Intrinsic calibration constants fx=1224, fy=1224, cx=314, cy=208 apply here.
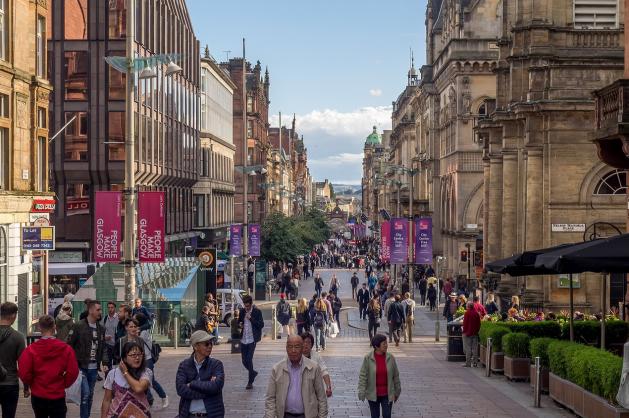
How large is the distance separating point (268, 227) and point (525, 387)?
55.4 metres

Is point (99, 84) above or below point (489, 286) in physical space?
above

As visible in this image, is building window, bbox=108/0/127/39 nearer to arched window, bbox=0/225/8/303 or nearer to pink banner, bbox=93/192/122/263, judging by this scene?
arched window, bbox=0/225/8/303

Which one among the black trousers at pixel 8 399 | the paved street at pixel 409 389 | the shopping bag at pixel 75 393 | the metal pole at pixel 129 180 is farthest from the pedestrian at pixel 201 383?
the metal pole at pixel 129 180

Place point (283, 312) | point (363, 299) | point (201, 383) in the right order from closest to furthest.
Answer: point (201, 383)
point (283, 312)
point (363, 299)

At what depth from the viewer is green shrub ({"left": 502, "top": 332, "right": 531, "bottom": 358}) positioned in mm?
22203

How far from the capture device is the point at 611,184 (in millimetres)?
37469

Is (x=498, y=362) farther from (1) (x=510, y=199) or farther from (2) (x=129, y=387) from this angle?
(1) (x=510, y=199)

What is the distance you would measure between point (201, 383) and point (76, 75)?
42747mm

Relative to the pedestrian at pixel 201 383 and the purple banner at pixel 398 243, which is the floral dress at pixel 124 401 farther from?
the purple banner at pixel 398 243

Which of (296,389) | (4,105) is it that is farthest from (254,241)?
(296,389)

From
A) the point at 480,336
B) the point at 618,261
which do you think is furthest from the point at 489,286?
the point at 618,261

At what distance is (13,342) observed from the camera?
13180mm

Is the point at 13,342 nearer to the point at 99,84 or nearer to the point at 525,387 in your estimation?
the point at 525,387

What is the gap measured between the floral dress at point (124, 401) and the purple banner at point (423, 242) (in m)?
36.5
